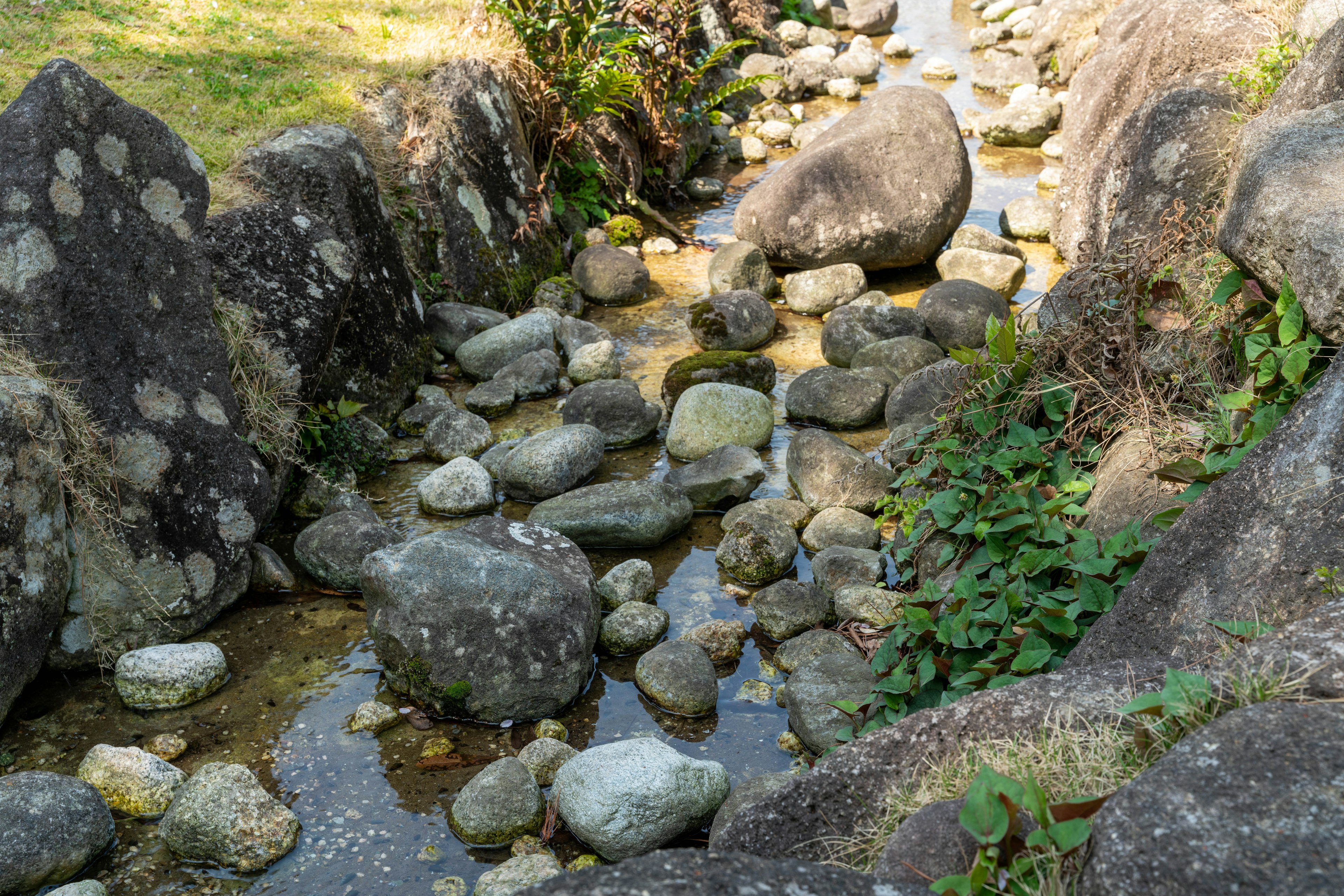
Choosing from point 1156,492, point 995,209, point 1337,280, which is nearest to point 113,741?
point 1156,492

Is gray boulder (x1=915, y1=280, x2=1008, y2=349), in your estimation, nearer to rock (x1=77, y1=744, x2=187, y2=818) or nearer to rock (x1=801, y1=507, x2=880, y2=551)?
rock (x1=801, y1=507, x2=880, y2=551)

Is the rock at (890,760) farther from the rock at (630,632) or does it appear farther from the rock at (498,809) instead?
the rock at (630,632)

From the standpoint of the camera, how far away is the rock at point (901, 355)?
21.5ft

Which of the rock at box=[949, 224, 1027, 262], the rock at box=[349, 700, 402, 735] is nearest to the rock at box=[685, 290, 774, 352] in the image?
the rock at box=[949, 224, 1027, 262]

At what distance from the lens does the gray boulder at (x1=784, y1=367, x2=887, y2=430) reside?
20.3 ft

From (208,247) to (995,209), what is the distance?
24.2ft

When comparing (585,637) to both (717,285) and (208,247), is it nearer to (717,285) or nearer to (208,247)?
(208,247)

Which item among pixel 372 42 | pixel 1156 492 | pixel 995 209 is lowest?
pixel 995 209

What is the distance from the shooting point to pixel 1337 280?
282cm

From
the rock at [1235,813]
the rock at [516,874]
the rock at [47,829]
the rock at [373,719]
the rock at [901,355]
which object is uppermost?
the rock at [1235,813]

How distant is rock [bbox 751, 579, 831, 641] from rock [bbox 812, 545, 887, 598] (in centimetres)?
10

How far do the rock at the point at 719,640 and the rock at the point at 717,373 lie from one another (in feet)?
7.55

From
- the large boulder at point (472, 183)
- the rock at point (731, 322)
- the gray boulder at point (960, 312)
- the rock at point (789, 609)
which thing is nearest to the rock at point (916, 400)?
the gray boulder at point (960, 312)

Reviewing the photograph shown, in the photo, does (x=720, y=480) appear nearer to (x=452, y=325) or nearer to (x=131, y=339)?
(x=452, y=325)
